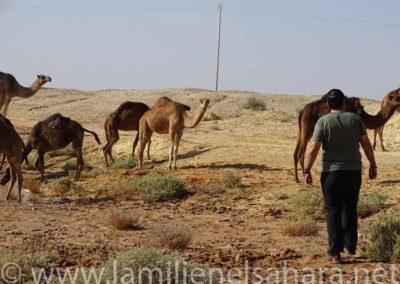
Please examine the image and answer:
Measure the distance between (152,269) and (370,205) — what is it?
23.5 feet

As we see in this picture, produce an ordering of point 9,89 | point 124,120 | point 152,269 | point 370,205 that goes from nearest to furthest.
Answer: point 152,269
point 370,205
point 124,120
point 9,89

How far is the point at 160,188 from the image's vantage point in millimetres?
16375

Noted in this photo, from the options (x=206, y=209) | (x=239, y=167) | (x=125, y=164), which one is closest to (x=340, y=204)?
(x=206, y=209)

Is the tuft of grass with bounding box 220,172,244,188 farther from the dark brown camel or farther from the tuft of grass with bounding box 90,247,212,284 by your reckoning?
the tuft of grass with bounding box 90,247,212,284

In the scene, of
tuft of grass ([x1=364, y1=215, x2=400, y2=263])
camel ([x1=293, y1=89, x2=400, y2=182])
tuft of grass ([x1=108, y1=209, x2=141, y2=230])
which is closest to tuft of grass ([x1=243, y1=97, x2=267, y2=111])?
camel ([x1=293, y1=89, x2=400, y2=182])

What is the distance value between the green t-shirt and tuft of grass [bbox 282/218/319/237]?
2889 mm

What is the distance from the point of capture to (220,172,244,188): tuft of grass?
1694 centimetres

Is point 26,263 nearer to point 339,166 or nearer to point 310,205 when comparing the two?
point 339,166

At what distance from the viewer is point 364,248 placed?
30.9ft

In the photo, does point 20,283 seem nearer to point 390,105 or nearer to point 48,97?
point 390,105

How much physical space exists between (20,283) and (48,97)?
172 feet

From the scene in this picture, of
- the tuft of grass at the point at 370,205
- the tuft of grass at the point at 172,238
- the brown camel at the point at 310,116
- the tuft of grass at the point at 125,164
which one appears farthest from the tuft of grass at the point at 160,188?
the tuft of grass at the point at 172,238

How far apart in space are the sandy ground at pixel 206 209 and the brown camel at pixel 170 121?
0.71m

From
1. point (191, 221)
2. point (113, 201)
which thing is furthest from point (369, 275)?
point (113, 201)
